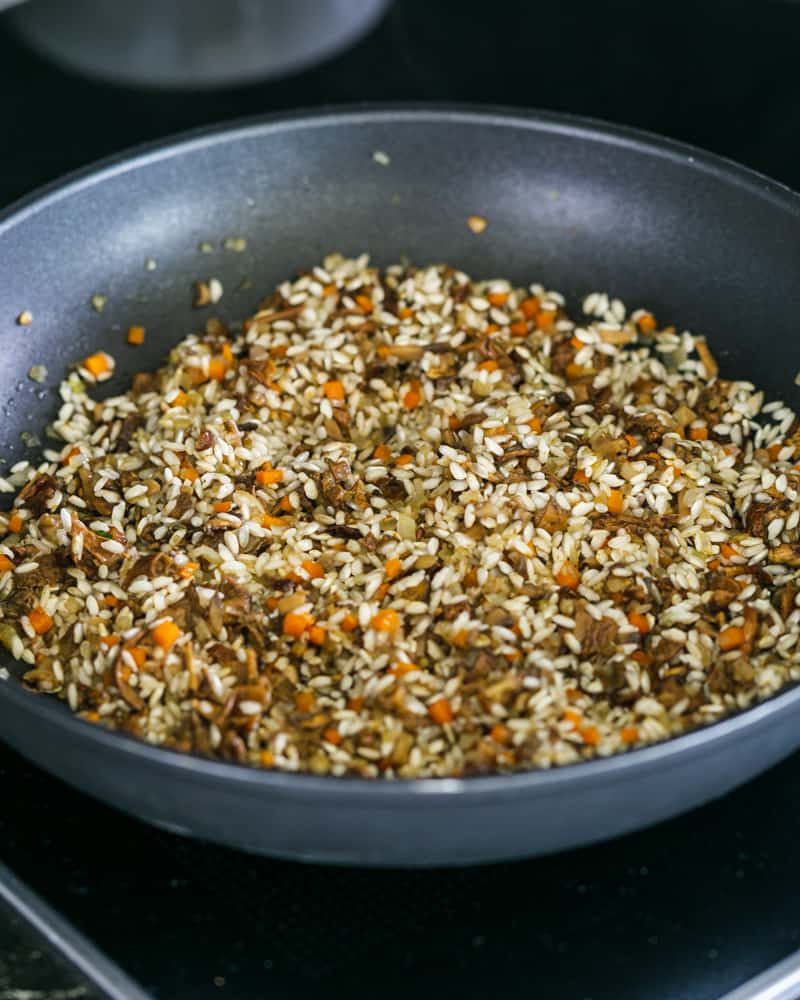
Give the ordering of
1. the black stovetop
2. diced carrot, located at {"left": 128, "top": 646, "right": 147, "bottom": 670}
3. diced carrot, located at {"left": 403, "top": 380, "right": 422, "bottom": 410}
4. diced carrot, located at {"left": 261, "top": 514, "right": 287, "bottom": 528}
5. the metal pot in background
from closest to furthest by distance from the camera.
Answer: the black stovetop → diced carrot, located at {"left": 128, "top": 646, "right": 147, "bottom": 670} → diced carrot, located at {"left": 261, "top": 514, "right": 287, "bottom": 528} → diced carrot, located at {"left": 403, "top": 380, "right": 422, "bottom": 410} → the metal pot in background

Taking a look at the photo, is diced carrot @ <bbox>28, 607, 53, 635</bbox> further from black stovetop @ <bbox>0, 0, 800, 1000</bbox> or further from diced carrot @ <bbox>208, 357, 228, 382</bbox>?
diced carrot @ <bbox>208, 357, 228, 382</bbox>

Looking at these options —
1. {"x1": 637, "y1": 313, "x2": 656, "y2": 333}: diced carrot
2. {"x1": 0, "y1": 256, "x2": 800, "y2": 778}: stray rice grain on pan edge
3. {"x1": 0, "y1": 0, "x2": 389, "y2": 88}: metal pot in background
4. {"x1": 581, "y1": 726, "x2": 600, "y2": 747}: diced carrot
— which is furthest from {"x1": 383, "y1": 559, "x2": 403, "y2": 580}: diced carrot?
{"x1": 0, "y1": 0, "x2": 389, "y2": 88}: metal pot in background

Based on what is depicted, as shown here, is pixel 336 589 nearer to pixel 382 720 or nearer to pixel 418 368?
pixel 382 720

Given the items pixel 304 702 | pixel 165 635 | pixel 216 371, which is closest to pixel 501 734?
pixel 304 702

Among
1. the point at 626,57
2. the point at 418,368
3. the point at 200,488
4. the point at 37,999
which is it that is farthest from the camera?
the point at 626,57

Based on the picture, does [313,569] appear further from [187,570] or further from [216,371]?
[216,371]

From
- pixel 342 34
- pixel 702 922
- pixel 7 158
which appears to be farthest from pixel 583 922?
pixel 342 34
